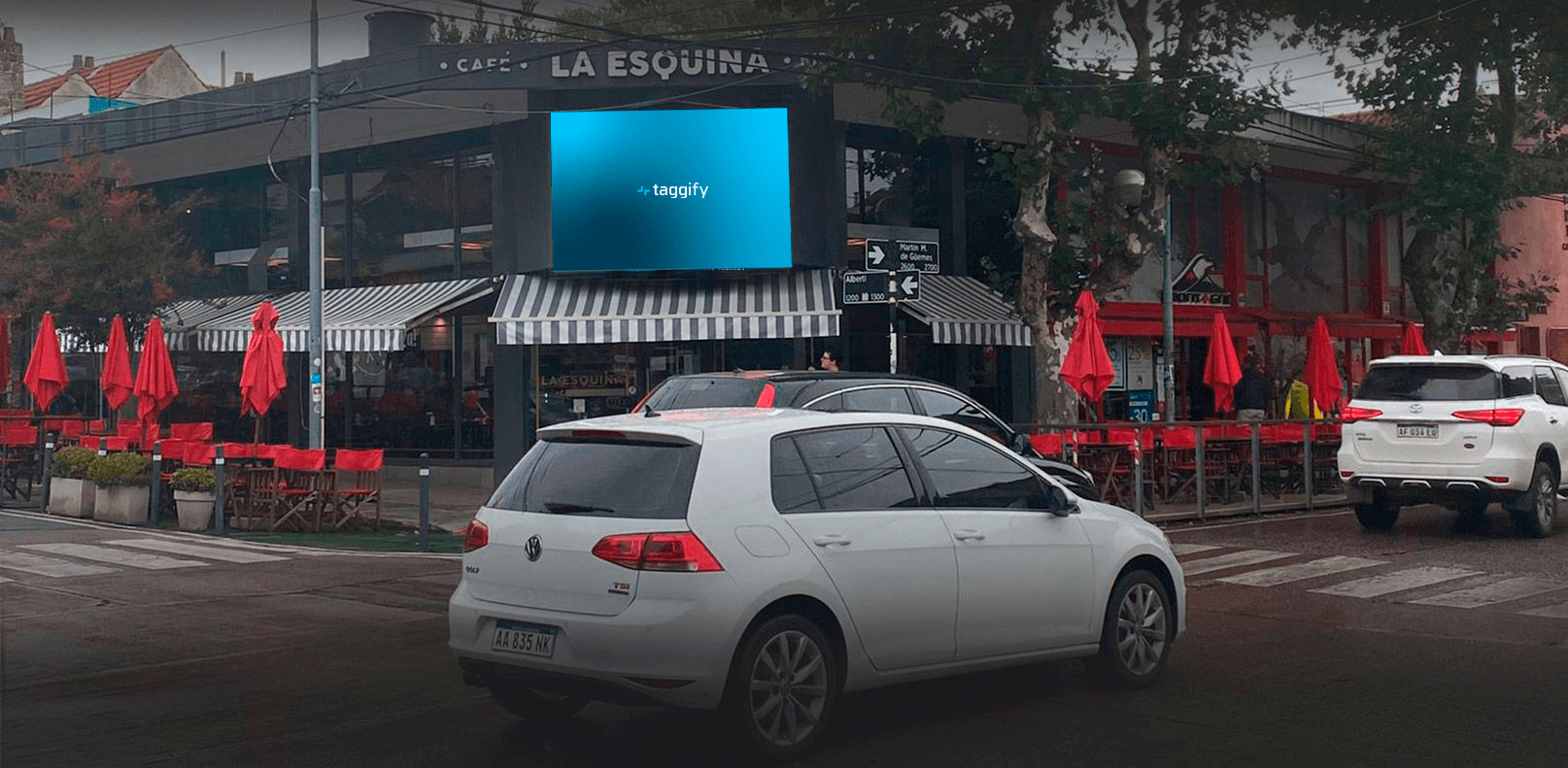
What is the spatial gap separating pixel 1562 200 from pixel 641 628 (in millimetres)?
44249

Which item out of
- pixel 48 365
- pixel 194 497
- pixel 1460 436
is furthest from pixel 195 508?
pixel 1460 436

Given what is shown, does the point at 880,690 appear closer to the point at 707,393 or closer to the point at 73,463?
the point at 707,393

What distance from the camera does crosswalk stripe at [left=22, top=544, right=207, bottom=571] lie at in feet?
49.7

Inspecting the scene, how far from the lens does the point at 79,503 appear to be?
2045 centimetres

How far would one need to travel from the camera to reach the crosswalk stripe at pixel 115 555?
1514 centimetres

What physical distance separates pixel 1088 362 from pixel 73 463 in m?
14.0

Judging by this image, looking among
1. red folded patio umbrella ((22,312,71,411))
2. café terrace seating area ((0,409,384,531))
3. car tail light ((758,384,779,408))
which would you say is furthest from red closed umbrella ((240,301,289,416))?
→ car tail light ((758,384,779,408))

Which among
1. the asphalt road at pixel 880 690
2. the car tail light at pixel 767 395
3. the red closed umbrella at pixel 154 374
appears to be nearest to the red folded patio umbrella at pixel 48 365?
the red closed umbrella at pixel 154 374

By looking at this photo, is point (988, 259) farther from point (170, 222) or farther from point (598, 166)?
point (170, 222)

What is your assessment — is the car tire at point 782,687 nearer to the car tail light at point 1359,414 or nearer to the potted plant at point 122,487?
the car tail light at point 1359,414

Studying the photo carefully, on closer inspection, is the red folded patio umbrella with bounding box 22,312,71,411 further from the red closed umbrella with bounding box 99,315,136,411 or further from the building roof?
the building roof

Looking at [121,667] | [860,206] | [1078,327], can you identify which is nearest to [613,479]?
[121,667]

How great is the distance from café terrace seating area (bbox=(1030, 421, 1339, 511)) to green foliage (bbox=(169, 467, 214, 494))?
33.9 feet

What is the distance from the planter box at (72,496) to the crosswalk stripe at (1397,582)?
15.8 m
